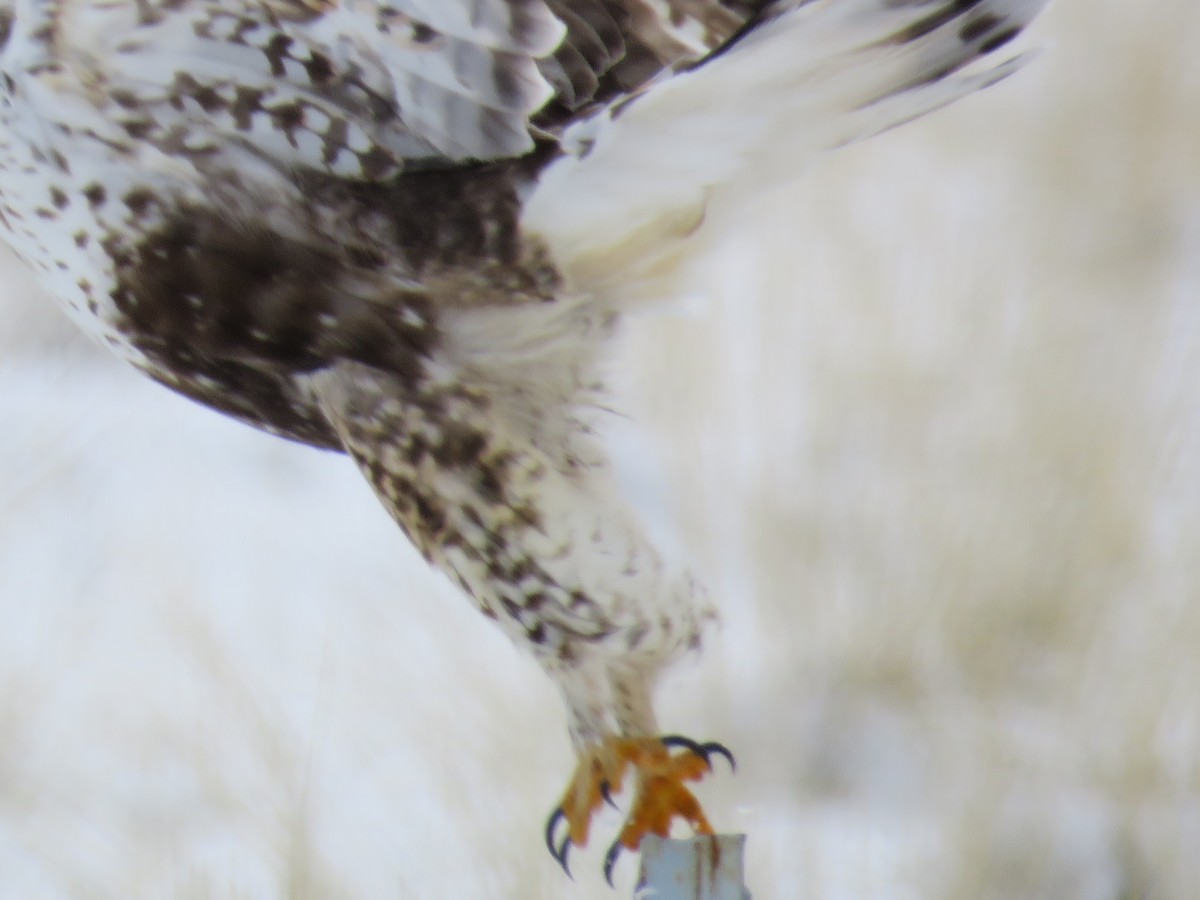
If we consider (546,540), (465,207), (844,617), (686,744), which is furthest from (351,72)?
(844,617)

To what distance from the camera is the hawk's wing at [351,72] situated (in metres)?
0.56

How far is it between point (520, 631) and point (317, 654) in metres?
0.62

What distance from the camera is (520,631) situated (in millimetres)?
652

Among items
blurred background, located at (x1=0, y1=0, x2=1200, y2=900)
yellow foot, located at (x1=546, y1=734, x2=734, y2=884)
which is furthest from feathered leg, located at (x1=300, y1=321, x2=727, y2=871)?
blurred background, located at (x1=0, y1=0, x2=1200, y2=900)

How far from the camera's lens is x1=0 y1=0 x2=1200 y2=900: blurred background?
1.08 m

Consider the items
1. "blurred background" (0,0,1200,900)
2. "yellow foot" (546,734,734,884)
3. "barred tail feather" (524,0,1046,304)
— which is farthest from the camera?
"blurred background" (0,0,1200,900)

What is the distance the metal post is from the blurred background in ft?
1.36

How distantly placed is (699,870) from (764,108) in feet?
0.98

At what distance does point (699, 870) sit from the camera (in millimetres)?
575

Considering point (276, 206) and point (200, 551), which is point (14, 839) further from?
point (276, 206)

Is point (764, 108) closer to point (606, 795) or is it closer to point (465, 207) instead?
point (465, 207)

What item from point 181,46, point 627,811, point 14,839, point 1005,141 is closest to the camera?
point 181,46

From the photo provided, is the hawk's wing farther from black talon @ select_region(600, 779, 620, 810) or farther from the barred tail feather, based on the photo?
black talon @ select_region(600, 779, 620, 810)

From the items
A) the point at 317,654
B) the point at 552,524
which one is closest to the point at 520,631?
the point at 552,524
